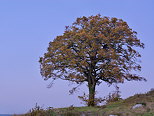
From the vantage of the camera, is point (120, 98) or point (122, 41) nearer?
point (122, 41)

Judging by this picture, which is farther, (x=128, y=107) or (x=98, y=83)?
(x=98, y=83)

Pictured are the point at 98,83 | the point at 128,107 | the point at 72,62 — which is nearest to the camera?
the point at 128,107

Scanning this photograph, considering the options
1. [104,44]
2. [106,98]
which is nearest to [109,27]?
[104,44]

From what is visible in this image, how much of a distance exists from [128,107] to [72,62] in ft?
25.2

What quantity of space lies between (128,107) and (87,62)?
745 centimetres

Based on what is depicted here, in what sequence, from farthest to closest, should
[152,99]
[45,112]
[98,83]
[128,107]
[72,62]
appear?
1. [98,83]
2. [72,62]
3. [152,99]
4. [128,107]
5. [45,112]

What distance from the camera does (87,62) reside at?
29.7m

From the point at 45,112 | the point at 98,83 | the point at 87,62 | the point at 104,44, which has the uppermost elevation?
the point at 104,44

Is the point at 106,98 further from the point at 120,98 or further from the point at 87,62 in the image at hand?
the point at 87,62

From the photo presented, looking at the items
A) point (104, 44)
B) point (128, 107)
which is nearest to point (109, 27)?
point (104, 44)

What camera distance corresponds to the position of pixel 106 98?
103ft

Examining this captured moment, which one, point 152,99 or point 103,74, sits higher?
point 103,74

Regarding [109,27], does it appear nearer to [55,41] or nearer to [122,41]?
[122,41]

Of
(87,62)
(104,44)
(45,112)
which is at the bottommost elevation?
→ (45,112)
